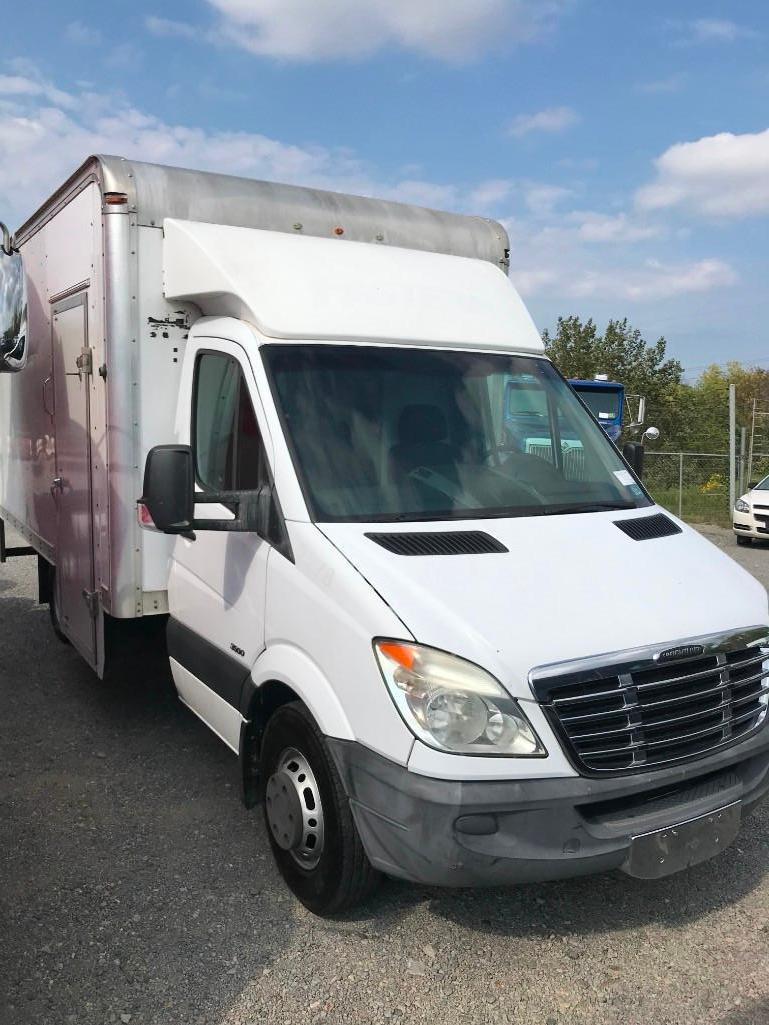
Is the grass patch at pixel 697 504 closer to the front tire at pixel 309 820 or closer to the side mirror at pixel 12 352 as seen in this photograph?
→ the side mirror at pixel 12 352

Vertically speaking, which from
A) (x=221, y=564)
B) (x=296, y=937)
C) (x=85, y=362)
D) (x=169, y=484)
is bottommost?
(x=296, y=937)

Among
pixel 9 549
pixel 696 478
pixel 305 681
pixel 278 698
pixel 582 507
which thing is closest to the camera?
pixel 305 681

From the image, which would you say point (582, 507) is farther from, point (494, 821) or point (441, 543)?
point (494, 821)

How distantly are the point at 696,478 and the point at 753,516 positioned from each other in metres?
6.93

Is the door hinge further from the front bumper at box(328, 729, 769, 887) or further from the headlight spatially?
the headlight

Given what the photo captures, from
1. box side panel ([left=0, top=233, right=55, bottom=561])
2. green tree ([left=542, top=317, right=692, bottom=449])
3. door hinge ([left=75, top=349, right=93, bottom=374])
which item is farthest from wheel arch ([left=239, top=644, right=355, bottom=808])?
green tree ([left=542, top=317, right=692, bottom=449])

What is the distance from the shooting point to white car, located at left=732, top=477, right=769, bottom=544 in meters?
14.7

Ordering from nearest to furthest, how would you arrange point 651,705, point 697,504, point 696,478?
point 651,705 → point 697,504 → point 696,478

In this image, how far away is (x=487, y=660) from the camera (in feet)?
9.61

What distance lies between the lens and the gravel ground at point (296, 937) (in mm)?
3084

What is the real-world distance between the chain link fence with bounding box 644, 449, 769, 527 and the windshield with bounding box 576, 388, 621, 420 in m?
4.06

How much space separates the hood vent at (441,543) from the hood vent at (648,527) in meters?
0.67

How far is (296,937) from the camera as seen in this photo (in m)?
3.46

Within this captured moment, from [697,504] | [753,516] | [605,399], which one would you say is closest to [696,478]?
[697,504]
